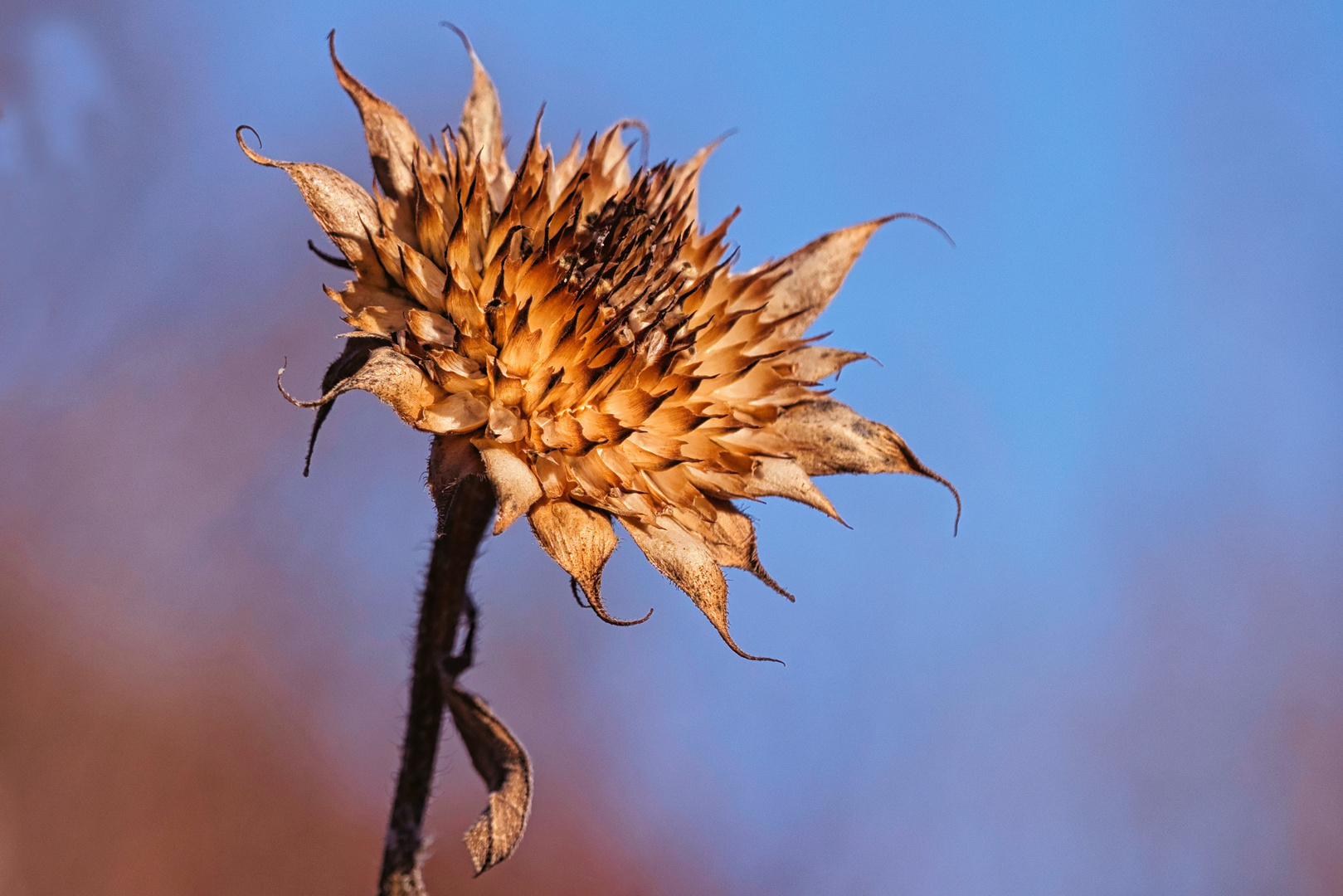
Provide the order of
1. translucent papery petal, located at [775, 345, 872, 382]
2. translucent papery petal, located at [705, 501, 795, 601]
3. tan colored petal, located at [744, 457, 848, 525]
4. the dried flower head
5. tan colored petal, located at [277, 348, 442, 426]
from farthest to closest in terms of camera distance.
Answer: translucent papery petal, located at [775, 345, 872, 382], tan colored petal, located at [744, 457, 848, 525], translucent papery petal, located at [705, 501, 795, 601], the dried flower head, tan colored petal, located at [277, 348, 442, 426]

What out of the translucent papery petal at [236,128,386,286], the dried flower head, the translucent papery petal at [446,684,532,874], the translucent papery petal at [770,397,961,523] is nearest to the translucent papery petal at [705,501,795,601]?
the dried flower head

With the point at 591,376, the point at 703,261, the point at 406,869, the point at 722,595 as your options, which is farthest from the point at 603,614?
the point at 703,261

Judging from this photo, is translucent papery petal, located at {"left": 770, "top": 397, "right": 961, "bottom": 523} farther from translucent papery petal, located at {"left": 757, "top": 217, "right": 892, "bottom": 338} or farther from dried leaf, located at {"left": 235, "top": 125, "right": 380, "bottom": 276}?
dried leaf, located at {"left": 235, "top": 125, "right": 380, "bottom": 276}

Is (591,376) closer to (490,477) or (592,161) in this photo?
(490,477)

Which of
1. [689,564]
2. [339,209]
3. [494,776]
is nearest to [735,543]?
[689,564]

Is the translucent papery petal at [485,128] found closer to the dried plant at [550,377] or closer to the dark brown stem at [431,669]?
the dried plant at [550,377]

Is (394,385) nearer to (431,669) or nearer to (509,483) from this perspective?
(509,483)
